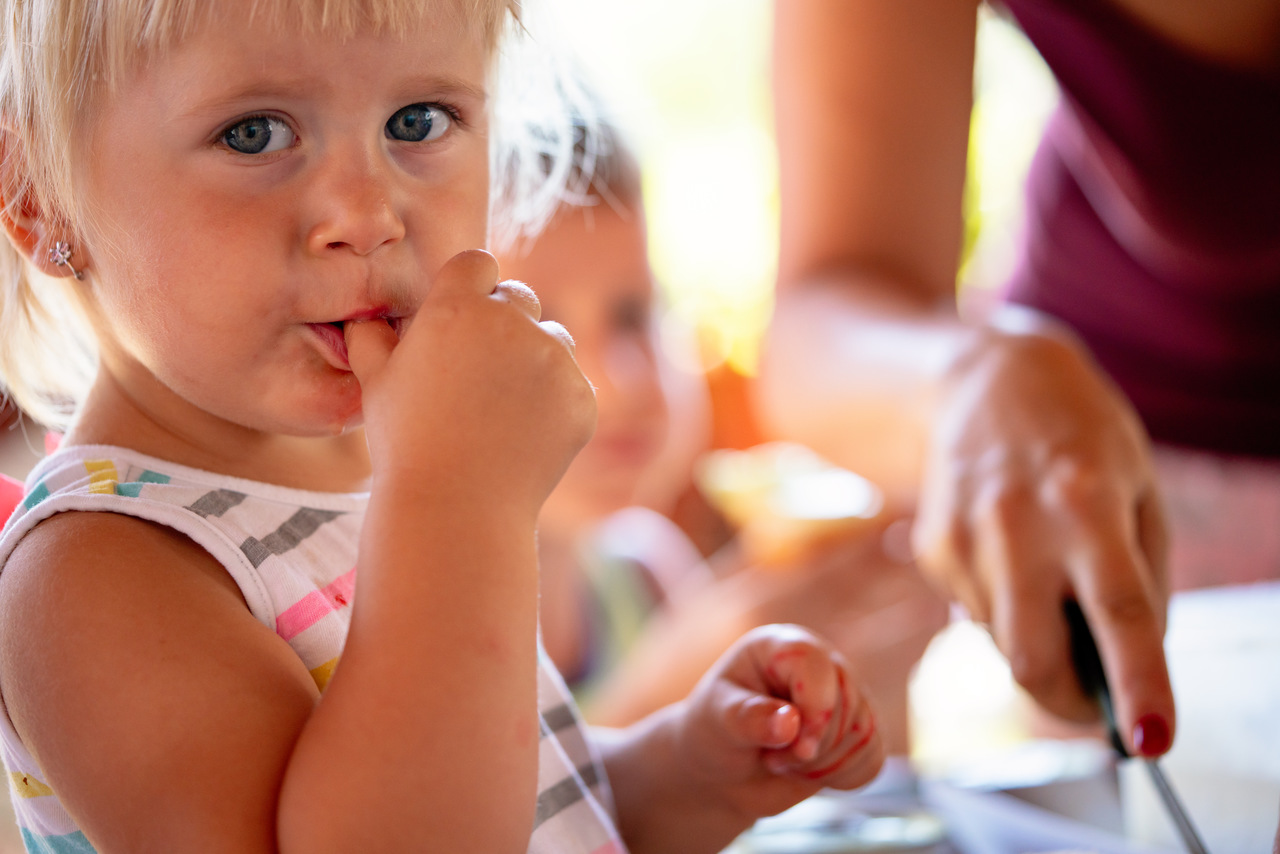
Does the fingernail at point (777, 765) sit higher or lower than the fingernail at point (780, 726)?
lower

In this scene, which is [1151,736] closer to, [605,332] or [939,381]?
[939,381]

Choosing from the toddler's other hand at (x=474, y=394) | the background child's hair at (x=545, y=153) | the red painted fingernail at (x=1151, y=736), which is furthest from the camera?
the background child's hair at (x=545, y=153)

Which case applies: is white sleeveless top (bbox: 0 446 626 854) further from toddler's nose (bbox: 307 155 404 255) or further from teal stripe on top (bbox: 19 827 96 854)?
toddler's nose (bbox: 307 155 404 255)

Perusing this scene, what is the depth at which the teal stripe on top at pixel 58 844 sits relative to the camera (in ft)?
1.39

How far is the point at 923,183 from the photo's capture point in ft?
3.57

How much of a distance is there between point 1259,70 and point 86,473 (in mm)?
1001

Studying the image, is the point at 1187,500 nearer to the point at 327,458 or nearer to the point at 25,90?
the point at 327,458

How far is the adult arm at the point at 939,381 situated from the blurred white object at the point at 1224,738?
65mm

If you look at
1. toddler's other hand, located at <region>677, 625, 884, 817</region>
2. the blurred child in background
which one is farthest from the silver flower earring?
the blurred child in background

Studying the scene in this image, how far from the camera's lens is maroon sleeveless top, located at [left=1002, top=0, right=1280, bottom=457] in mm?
951

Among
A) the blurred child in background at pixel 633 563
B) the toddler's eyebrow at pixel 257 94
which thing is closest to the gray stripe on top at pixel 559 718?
the toddler's eyebrow at pixel 257 94

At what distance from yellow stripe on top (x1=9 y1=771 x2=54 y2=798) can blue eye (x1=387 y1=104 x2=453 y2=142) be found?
0.31 m

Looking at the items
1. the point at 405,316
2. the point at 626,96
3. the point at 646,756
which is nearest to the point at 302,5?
the point at 405,316

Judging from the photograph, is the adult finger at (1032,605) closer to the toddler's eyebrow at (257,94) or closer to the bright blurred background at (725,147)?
the toddler's eyebrow at (257,94)
